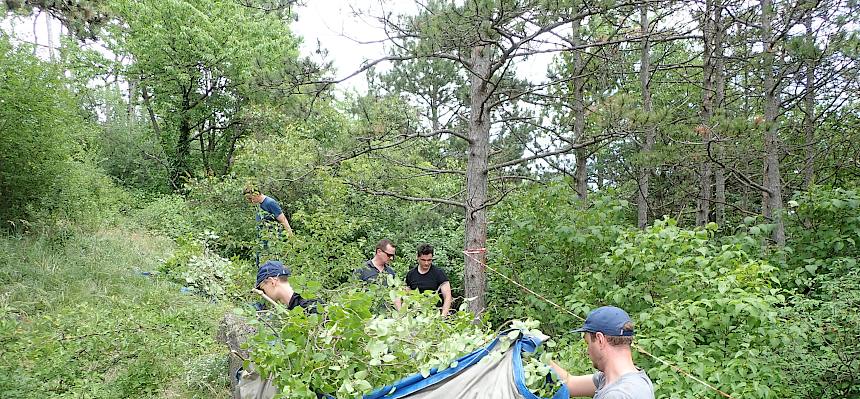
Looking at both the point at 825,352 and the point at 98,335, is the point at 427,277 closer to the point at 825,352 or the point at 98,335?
the point at 98,335

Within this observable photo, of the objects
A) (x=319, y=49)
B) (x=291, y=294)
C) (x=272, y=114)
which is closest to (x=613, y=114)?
(x=319, y=49)

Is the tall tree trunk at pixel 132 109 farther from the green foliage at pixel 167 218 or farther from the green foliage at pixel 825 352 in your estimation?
the green foliage at pixel 825 352

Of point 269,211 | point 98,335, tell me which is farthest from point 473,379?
point 269,211

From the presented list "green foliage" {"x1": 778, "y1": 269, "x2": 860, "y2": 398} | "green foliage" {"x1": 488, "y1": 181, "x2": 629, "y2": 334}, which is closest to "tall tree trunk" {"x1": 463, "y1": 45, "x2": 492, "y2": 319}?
"green foliage" {"x1": 488, "y1": 181, "x2": 629, "y2": 334}

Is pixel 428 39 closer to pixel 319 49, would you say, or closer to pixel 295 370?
pixel 319 49

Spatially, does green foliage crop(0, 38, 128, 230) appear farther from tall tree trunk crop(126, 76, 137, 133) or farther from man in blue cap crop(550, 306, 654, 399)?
tall tree trunk crop(126, 76, 137, 133)

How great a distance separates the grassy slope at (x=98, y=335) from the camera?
160 inches

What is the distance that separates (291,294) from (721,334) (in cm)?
280

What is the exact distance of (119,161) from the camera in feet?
56.8

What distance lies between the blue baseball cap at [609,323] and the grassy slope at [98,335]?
9.93 feet

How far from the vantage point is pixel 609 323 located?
2.37 meters

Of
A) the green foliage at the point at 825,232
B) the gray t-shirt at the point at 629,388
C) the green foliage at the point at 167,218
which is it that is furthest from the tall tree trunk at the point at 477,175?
the green foliage at the point at 167,218

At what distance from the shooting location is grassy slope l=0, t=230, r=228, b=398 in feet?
13.3

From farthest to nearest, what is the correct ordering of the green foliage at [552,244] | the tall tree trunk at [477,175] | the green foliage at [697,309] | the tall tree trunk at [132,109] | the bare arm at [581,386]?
1. the tall tree trunk at [132,109]
2. the tall tree trunk at [477,175]
3. the green foliage at [552,244]
4. the green foliage at [697,309]
5. the bare arm at [581,386]
